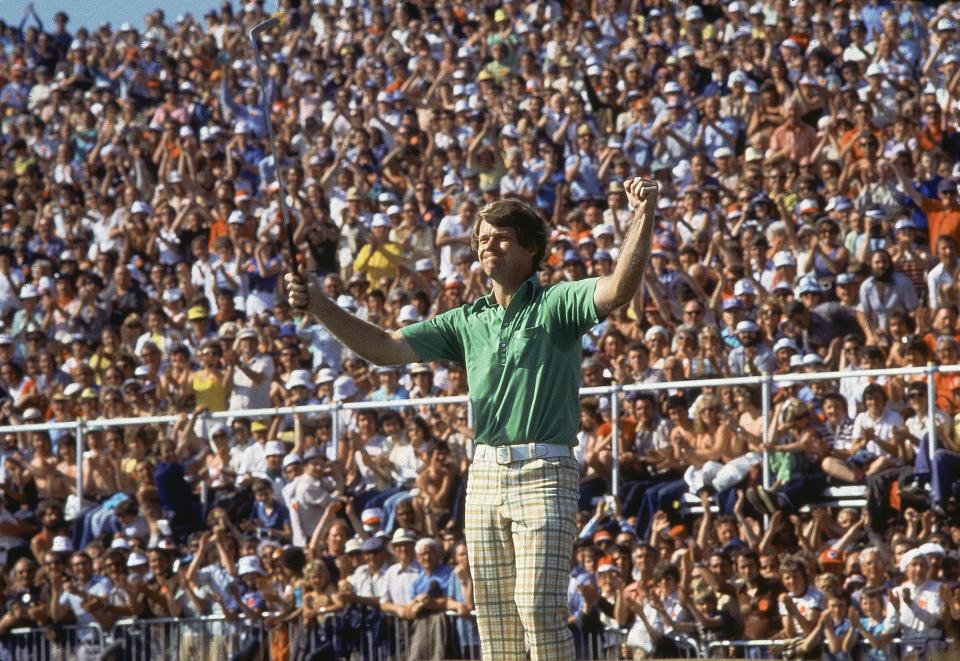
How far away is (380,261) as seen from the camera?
18.8 metres

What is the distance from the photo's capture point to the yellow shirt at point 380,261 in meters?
18.8

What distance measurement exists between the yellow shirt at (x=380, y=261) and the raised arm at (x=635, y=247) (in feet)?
40.3

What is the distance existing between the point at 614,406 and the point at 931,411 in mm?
2485

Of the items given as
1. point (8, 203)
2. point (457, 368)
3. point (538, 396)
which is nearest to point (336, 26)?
point (8, 203)

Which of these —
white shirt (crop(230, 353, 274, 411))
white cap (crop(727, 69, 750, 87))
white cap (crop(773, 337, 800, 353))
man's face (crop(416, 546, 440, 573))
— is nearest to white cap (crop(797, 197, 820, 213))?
white cap (crop(773, 337, 800, 353))

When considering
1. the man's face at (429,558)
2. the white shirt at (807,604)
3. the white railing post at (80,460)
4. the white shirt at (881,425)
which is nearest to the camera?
the white shirt at (807,604)

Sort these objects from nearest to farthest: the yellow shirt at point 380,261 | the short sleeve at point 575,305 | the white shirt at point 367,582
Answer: the short sleeve at point 575,305
the white shirt at point 367,582
the yellow shirt at point 380,261

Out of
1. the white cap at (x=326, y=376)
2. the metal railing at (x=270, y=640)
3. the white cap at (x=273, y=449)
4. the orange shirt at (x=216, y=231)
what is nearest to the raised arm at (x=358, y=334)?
the metal railing at (x=270, y=640)

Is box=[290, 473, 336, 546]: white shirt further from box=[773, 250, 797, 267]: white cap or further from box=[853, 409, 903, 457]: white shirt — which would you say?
box=[853, 409, 903, 457]: white shirt

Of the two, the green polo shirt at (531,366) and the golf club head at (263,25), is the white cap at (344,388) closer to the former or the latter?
the golf club head at (263,25)

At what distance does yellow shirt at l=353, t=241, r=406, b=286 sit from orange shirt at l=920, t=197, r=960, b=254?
5.32m

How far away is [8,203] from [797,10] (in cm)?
1022

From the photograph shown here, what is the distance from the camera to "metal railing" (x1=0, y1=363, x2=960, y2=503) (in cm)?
1315

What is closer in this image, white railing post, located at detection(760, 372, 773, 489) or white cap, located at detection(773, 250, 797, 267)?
white railing post, located at detection(760, 372, 773, 489)
